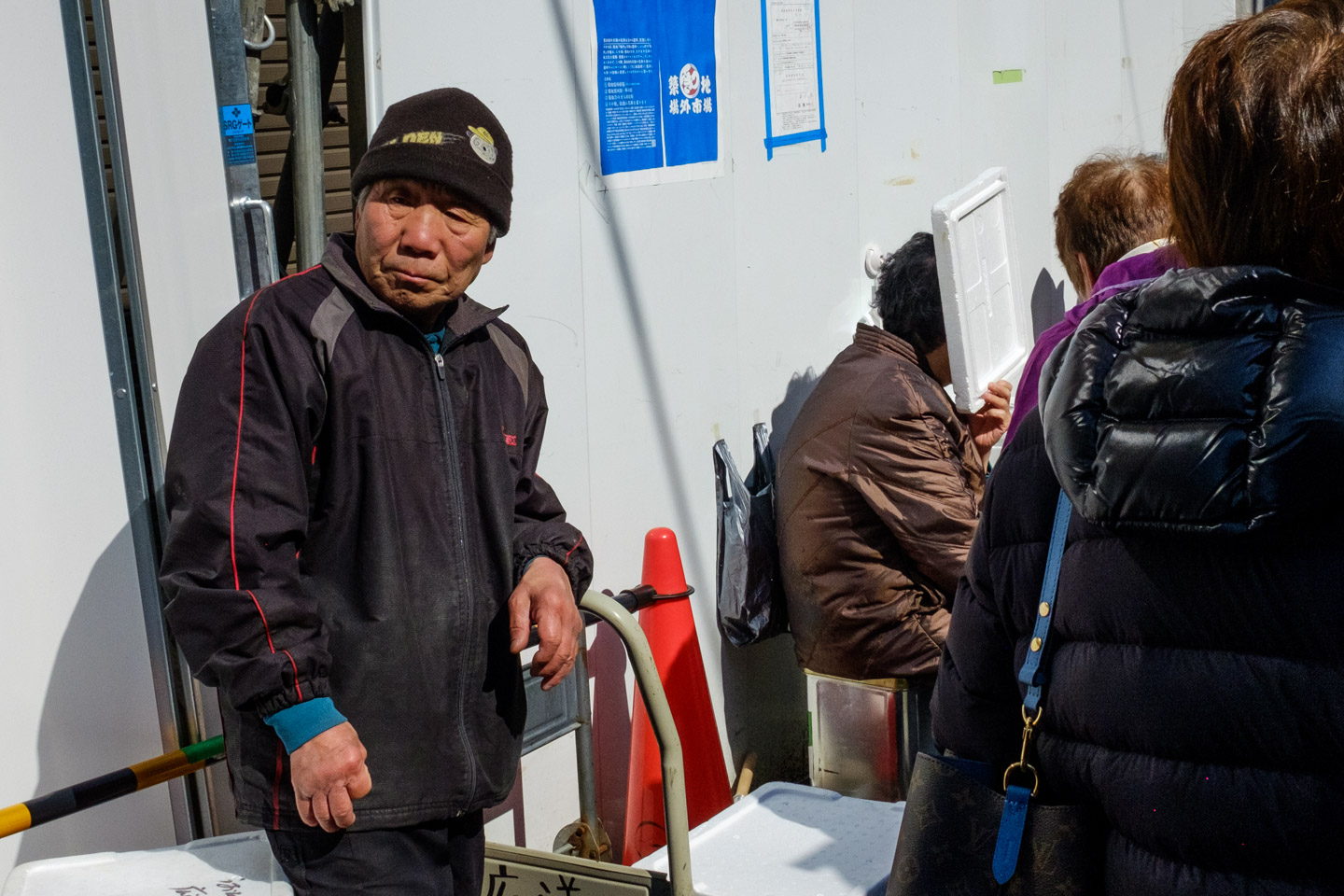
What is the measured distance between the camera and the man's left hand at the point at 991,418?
155 inches

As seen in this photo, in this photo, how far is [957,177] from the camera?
4992mm

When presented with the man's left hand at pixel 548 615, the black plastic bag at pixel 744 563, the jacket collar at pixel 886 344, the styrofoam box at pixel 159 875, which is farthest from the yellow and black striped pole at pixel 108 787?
the jacket collar at pixel 886 344

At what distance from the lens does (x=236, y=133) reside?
2.43 m

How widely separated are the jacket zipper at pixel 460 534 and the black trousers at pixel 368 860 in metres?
0.11

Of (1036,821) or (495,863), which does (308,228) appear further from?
(1036,821)

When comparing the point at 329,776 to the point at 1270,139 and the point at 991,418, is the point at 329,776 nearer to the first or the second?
the point at 1270,139

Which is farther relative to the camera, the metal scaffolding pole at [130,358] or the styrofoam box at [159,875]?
the metal scaffolding pole at [130,358]

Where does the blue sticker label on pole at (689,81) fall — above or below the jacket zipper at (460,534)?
above

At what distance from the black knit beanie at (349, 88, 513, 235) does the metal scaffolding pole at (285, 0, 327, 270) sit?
0.65m

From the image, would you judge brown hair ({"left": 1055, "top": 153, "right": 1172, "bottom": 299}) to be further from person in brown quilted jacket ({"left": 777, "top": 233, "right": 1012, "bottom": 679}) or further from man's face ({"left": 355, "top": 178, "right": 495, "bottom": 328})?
man's face ({"left": 355, "top": 178, "right": 495, "bottom": 328})

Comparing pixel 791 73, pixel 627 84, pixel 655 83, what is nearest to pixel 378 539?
pixel 627 84

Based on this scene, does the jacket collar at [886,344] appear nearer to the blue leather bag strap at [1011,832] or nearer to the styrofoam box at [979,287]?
the styrofoam box at [979,287]

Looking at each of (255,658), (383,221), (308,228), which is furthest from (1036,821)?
(308,228)

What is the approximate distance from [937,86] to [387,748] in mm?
3622
